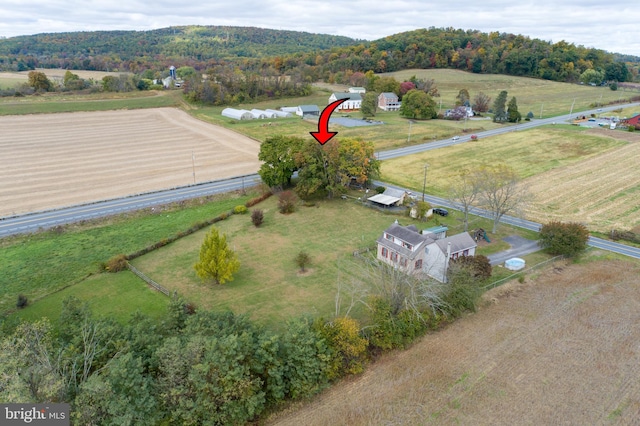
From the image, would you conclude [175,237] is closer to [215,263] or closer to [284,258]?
[215,263]

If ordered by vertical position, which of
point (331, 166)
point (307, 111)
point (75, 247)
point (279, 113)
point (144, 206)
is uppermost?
point (307, 111)

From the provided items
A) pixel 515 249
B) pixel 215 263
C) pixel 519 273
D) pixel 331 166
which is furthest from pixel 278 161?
pixel 519 273

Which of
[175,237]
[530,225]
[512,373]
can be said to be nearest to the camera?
[512,373]

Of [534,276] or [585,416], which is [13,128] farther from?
[585,416]

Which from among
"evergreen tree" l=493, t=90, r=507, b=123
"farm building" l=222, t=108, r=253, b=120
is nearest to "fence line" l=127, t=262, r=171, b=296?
"farm building" l=222, t=108, r=253, b=120

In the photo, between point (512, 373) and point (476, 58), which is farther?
point (476, 58)

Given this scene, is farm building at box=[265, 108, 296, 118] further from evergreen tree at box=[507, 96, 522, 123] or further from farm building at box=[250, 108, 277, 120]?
evergreen tree at box=[507, 96, 522, 123]
